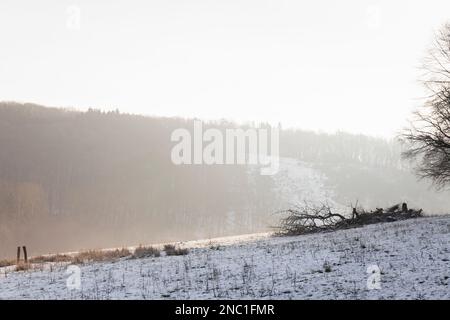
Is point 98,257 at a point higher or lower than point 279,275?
lower

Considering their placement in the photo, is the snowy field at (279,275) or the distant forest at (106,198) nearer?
the snowy field at (279,275)

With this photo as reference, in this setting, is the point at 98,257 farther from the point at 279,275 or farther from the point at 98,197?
the point at 98,197

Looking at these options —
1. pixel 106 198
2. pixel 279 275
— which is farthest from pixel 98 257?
pixel 106 198

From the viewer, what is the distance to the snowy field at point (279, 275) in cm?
1187

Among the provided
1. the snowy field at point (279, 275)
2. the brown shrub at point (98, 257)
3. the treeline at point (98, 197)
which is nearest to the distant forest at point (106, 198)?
the treeline at point (98, 197)

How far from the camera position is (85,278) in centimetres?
1573

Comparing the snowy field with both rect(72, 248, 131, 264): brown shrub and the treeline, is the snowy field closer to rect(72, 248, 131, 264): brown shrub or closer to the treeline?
rect(72, 248, 131, 264): brown shrub

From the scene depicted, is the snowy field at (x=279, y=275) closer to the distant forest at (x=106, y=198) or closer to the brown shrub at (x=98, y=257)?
the brown shrub at (x=98, y=257)

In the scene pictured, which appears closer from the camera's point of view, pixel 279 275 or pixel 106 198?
Answer: pixel 279 275

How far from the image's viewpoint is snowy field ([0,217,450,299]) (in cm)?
1187

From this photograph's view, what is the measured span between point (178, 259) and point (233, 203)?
510 feet

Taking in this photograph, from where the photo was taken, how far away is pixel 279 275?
1406 cm
